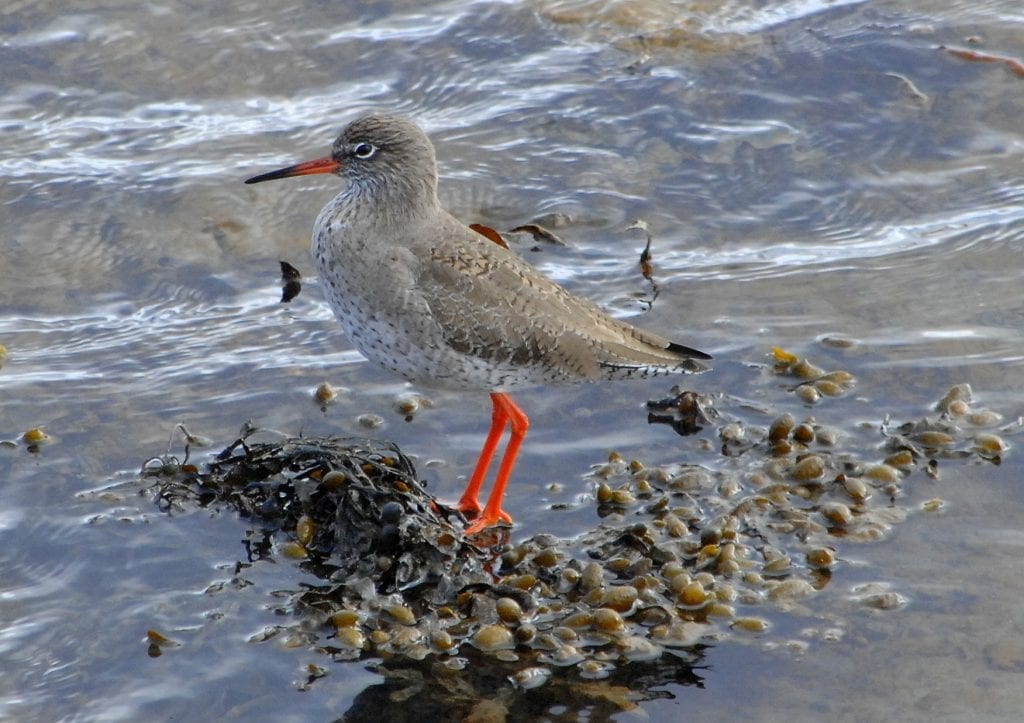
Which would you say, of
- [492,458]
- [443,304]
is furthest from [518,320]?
[492,458]

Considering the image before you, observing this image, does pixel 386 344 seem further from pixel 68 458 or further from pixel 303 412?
pixel 68 458

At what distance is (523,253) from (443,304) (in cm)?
244

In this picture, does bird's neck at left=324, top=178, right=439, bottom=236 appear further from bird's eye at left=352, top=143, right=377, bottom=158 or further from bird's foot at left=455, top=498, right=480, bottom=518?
bird's foot at left=455, top=498, right=480, bottom=518

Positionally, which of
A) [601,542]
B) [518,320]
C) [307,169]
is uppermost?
[307,169]

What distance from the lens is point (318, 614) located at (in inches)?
207

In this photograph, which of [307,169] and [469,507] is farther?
[307,169]

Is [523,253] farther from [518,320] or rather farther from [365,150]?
[518,320]

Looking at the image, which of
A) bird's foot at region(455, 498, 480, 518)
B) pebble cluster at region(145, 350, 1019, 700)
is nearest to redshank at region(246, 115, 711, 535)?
bird's foot at region(455, 498, 480, 518)

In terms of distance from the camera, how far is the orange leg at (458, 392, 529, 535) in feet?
19.8

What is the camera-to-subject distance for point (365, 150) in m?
6.64

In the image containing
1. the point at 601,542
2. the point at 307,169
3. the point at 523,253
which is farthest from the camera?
the point at 523,253

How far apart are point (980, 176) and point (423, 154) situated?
14.6 ft

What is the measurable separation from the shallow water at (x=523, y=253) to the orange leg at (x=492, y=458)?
0.53ft

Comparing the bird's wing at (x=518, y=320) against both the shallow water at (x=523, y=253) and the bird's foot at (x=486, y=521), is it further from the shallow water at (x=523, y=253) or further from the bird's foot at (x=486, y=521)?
the bird's foot at (x=486, y=521)
